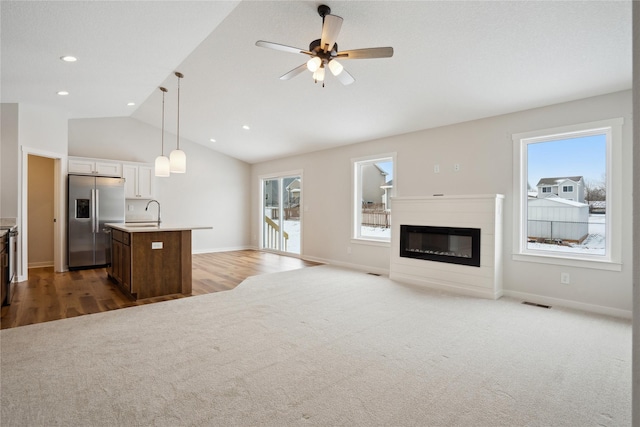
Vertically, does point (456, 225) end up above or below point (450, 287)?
above

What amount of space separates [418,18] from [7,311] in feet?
16.9

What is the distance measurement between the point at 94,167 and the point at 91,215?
3.30 ft

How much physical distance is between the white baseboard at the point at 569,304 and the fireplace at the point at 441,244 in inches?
25.1

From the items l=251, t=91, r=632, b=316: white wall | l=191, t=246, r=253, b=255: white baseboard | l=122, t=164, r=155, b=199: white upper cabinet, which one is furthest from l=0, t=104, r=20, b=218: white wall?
l=251, t=91, r=632, b=316: white wall

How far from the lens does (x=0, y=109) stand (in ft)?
15.1

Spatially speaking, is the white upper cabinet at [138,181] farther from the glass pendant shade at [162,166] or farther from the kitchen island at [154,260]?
the glass pendant shade at [162,166]

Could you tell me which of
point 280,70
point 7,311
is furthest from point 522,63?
point 7,311

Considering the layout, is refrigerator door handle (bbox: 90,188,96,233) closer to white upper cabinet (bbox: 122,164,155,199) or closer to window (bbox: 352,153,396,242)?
white upper cabinet (bbox: 122,164,155,199)

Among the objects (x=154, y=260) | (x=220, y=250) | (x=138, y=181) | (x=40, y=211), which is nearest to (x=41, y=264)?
(x=40, y=211)

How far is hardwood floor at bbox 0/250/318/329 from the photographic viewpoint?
3.46 m

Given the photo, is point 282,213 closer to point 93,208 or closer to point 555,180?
point 93,208

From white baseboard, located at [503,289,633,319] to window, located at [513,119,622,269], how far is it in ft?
1.51

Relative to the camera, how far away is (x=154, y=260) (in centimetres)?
413

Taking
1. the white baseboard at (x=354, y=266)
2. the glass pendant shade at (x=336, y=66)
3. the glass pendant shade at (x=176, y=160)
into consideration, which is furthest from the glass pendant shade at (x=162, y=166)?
the white baseboard at (x=354, y=266)
